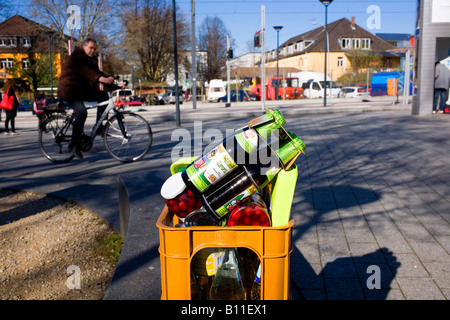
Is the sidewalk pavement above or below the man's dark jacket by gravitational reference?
below

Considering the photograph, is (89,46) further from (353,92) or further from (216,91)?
(216,91)

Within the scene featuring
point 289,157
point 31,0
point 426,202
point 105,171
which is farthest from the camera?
point 31,0

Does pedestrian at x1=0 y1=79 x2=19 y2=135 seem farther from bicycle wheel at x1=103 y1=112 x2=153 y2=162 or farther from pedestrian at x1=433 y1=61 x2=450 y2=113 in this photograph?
pedestrian at x1=433 y1=61 x2=450 y2=113

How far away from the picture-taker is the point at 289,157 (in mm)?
1968

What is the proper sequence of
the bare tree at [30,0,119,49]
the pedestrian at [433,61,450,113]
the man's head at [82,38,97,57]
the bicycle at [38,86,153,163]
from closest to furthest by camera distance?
1. the man's head at [82,38,97,57]
2. the bicycle at [38,86,153,163]
3. the pedestrian at [433,61,450,113]
4. the bare tree at [30,0,119,49]

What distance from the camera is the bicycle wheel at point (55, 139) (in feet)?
23.8

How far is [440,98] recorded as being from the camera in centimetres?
1628

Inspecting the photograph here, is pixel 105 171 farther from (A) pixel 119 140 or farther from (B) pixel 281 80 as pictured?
(B) pixel 281 80

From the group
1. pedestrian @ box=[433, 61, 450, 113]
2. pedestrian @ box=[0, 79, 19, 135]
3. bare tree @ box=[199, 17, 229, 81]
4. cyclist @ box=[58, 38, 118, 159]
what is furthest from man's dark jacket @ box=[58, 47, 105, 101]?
bare tree @ box=[199, 17, 229, 81]

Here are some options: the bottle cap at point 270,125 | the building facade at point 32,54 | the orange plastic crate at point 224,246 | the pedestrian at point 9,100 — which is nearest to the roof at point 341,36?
the building facade at point 32,54

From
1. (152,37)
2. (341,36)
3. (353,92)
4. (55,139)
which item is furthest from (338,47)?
(55,139)

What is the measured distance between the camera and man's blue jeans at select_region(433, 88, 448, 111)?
640 inches
